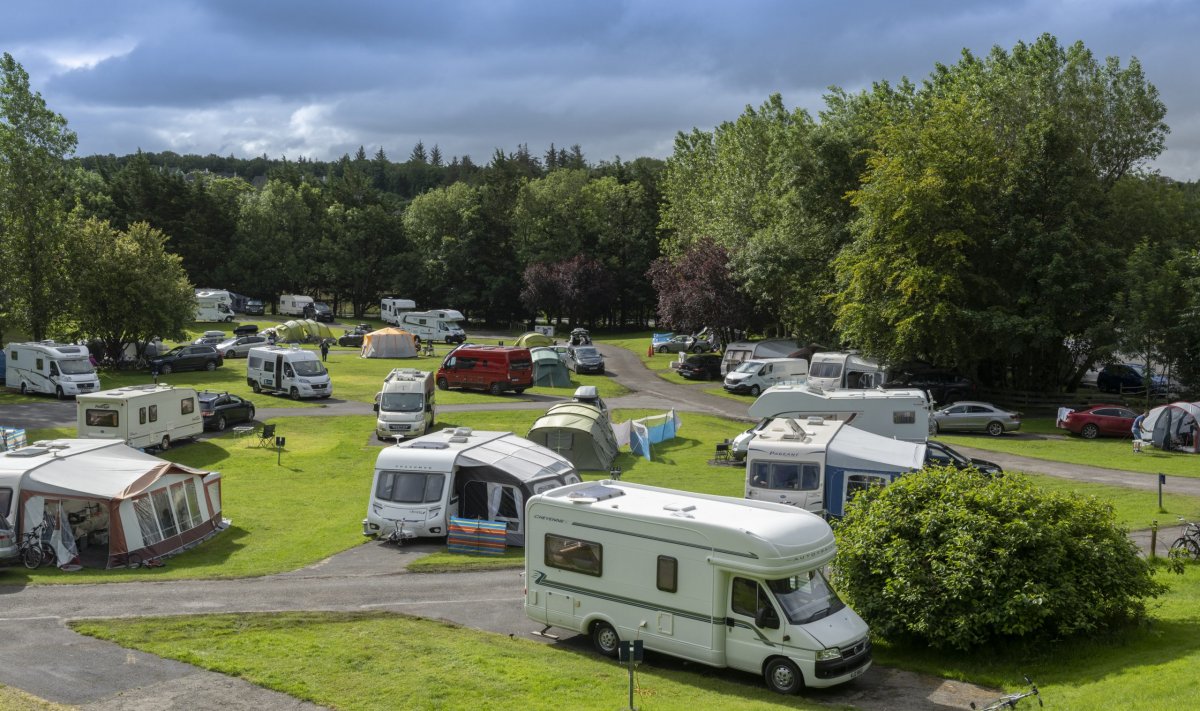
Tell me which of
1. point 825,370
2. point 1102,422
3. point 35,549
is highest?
point 825,370

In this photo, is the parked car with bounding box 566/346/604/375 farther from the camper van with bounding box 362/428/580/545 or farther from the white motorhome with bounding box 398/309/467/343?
the camper van with bounding box 362/428/580/545

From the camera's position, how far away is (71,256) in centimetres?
5156

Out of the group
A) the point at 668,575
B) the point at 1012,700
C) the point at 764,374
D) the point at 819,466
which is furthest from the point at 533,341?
the point at 1012,700

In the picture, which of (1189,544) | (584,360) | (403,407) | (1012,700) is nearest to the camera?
(1012,700)

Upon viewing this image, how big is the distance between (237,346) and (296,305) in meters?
30.4

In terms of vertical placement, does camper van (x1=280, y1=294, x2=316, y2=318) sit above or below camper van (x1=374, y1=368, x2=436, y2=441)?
above

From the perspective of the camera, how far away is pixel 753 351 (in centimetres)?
5316

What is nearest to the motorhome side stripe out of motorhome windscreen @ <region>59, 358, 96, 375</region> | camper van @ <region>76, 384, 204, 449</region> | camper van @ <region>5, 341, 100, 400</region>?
camper van @ <region>76, 384, 204, 449</region>

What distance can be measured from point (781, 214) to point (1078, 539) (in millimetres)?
45713

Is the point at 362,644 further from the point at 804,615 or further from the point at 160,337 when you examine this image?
the point at 160,337

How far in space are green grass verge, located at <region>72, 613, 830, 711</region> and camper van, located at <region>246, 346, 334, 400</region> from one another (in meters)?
29.1

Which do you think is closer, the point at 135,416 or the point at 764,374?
the point at 135,416

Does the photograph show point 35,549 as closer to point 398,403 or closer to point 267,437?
point 267,437

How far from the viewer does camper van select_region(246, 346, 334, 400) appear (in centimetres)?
4416
